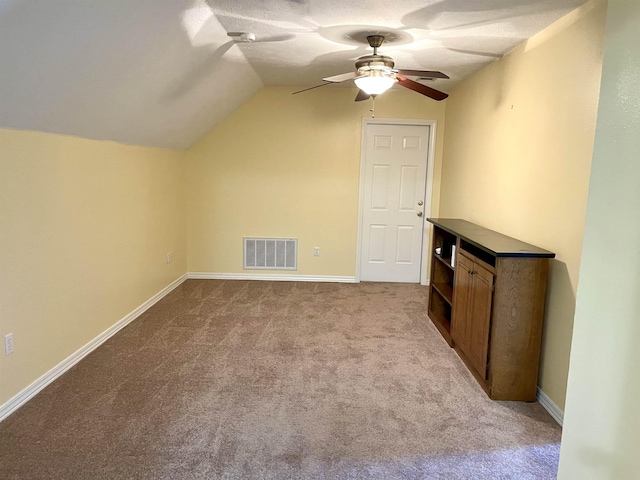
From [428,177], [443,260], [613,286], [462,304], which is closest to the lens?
[613,286]

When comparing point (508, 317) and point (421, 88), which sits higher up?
point (421, 88)

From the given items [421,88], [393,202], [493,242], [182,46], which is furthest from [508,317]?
[393,202]

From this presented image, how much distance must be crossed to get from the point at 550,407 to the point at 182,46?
3.31 metres

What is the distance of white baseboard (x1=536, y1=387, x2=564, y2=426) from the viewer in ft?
8.34

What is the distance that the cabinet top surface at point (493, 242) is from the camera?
8.67 ft

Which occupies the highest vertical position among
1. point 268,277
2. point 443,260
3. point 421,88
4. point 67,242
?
point 421,88

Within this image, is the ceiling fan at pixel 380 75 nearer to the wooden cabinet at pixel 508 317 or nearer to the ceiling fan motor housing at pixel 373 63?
the ceiling fan motor housing at pixel 373 63

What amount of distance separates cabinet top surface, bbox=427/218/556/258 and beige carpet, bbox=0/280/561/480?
944 mm

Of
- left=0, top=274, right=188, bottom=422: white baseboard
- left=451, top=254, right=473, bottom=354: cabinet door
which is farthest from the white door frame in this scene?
left=0, top=274, right=188, bottom=422: white baseboard

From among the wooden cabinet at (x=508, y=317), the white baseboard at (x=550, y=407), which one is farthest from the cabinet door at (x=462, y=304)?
the white baseboard at (x=550, y=407)

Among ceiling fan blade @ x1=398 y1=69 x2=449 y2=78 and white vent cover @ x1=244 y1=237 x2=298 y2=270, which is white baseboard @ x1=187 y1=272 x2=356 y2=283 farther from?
ceiling fan blade @ x1=398 y1=69 x2=449 y2=78

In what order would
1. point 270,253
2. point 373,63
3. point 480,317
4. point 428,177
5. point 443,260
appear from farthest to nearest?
point 270,253 → point 428,177 → point 443,260 → point 373,63 → point 480,317

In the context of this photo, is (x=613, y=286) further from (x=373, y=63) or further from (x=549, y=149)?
(x=373, y=63)

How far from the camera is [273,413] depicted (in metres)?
2.55
